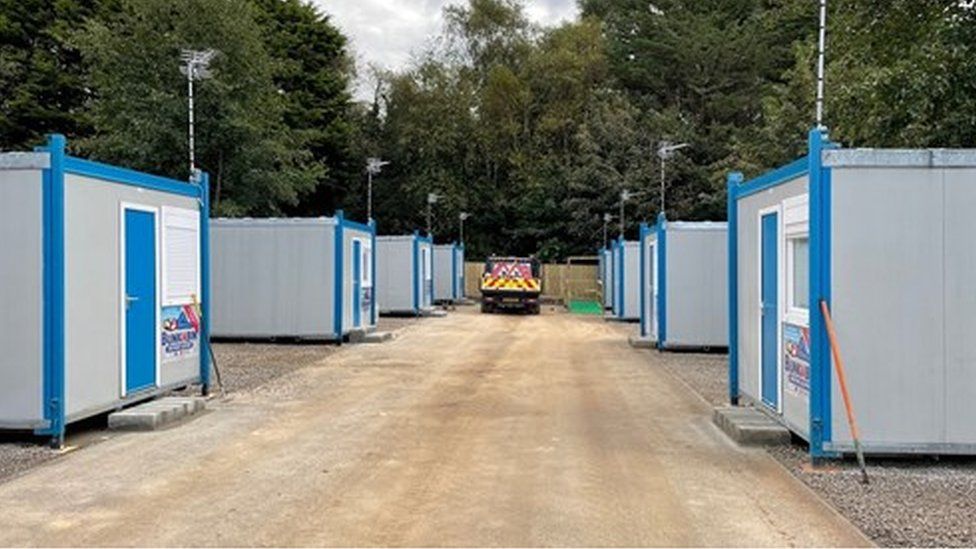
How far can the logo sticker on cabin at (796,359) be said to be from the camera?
8.02 m

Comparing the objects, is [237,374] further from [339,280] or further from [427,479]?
[427,479]

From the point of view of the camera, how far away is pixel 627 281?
27906 mm

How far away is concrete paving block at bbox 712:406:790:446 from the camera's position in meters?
8.71

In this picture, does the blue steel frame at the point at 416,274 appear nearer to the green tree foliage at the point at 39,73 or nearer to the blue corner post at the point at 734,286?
the green tree foliage at the point at 39,73

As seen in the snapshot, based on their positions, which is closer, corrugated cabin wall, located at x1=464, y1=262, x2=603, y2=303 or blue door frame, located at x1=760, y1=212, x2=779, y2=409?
blue door frame, located at x1=760, y1=212, x2=779, y2=409

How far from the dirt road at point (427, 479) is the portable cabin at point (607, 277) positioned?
21.0 metres

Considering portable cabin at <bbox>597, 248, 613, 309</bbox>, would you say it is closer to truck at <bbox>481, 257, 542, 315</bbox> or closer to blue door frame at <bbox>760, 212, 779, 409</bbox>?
truck at <bbox>481, 257, 542, 315</bbox>

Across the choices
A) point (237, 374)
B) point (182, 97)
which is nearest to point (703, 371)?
point (237, 374)

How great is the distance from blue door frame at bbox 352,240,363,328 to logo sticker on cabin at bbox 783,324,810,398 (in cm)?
1315

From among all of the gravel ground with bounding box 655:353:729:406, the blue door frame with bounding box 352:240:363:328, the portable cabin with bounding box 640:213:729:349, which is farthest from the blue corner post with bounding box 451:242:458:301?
the gravel ground with bounding box 655:353:729:406

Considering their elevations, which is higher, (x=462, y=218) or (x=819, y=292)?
(x=462, y=218)

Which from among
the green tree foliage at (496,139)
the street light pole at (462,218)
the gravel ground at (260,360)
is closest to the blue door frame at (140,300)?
the gravel ground at (260,360)

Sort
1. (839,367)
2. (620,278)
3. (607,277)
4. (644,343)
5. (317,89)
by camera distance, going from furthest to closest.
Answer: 1. (317,89)
2. (607,277)
3. (620,278)
4. (644,343)
5. (839,367)

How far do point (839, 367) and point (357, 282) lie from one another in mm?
14573
